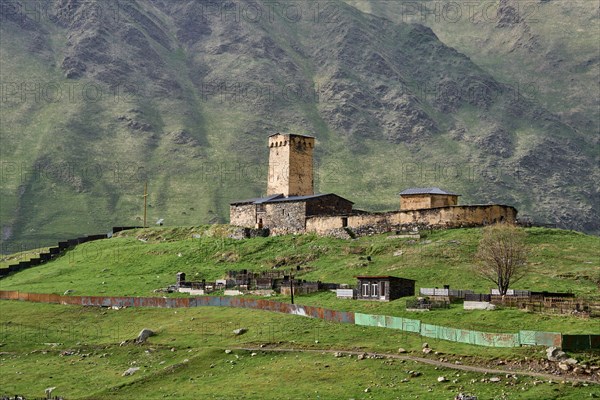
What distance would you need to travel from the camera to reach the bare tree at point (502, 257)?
86.8 m

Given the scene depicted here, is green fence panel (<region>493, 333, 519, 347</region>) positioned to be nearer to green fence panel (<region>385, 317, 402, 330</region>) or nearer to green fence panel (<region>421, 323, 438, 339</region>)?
green fence panel (<region>421, 323, 438, 339</region>)

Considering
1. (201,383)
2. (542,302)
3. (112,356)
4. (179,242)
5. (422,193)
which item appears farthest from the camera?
(179,242)

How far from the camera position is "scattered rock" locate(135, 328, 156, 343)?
277 ft

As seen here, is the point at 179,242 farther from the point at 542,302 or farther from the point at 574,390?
the point at 574,390

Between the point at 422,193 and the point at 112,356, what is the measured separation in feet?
160

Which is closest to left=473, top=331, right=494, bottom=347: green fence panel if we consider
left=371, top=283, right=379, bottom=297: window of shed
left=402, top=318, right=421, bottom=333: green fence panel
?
left=402, top=318, right=421, bottom=333: green fence panel

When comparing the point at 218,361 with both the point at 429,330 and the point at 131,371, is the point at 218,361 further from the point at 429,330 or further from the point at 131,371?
the point at 429,330

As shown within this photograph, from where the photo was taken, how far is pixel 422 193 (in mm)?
118312

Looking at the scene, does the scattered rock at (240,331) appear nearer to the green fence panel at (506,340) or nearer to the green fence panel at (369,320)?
the green fence panel at (369,320)

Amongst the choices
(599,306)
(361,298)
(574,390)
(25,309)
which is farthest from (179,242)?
(574,390)

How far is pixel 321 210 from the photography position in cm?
12319

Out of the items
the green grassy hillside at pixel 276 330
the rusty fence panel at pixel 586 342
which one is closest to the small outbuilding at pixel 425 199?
the green grassy hillside at pixel 276 330

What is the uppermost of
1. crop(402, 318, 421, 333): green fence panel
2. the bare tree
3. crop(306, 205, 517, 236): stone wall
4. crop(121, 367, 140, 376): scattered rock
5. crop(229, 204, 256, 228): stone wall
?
crop(229, 204, 256, 228): stone wall

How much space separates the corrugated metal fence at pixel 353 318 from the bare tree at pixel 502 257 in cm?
1221
